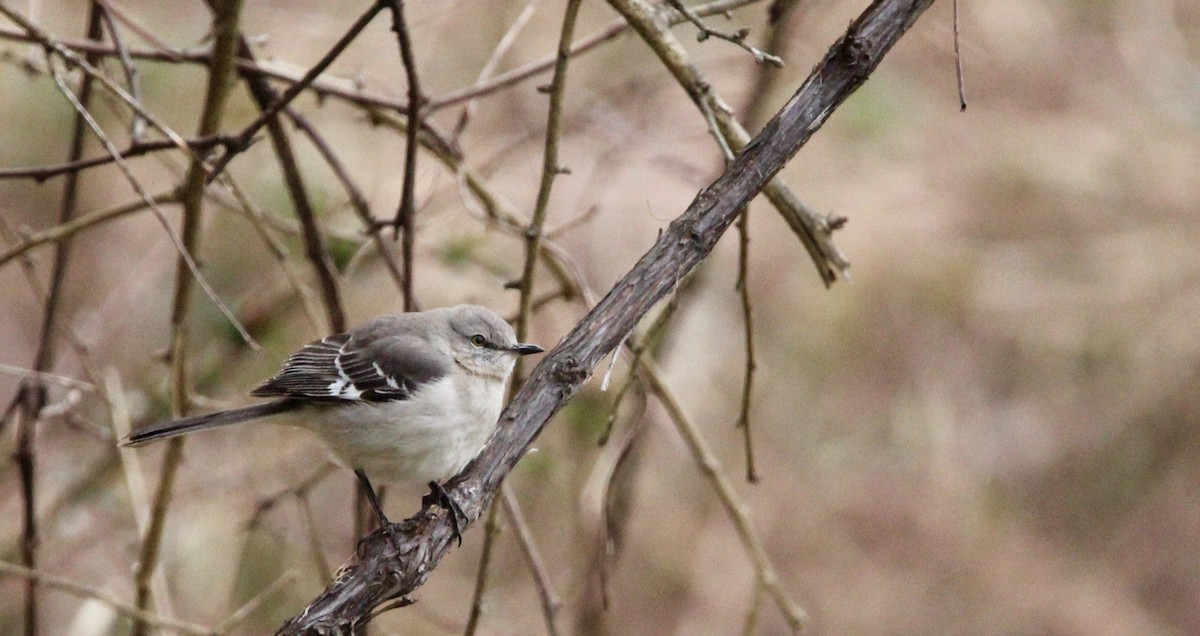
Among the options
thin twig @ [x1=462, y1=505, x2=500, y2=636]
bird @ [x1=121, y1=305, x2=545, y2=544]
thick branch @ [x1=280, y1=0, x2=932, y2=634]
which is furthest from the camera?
bird @ [x1=121, y1=305, x2=545, y2=544]

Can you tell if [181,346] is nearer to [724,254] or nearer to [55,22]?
[55,22]

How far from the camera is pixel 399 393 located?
3.66 m

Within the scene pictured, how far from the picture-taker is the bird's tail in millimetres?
3193

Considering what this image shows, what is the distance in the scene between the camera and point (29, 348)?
772 cm

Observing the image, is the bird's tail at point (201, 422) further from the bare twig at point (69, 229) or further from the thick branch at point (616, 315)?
the thick branch at point (616, 315)

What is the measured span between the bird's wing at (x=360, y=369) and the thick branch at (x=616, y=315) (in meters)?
1.08

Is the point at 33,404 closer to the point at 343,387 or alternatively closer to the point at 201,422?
the point at 201,422

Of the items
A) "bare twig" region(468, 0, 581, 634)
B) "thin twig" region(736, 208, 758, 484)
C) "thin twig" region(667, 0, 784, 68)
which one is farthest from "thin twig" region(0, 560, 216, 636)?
"thin twig" region(667, 0, 784, 68)

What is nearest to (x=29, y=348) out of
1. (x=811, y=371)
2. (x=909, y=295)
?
(x=811, y=371)

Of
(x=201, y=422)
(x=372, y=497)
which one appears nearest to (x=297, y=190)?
(x=201, y=422)

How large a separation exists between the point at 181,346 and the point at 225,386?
1.65 metres

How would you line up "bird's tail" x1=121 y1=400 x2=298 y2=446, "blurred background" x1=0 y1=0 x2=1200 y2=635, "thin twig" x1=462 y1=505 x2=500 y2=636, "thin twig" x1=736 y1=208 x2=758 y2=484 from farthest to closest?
"blurred background" x1=0 y1=0 x2=1200 y2=635 → "thin twig" x1=462 y1=505 x2=500 y2=636 → "bird's tail" x1=121 y1=400 x2=298 y2=446 → "thin twig" x1=736 y1=208 x2=758 y2=484

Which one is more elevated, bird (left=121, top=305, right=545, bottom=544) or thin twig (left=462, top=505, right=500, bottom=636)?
bird (left=121, top=305, right=545, bottom=544)

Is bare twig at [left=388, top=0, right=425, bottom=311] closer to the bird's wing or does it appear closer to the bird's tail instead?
the bird's wing
